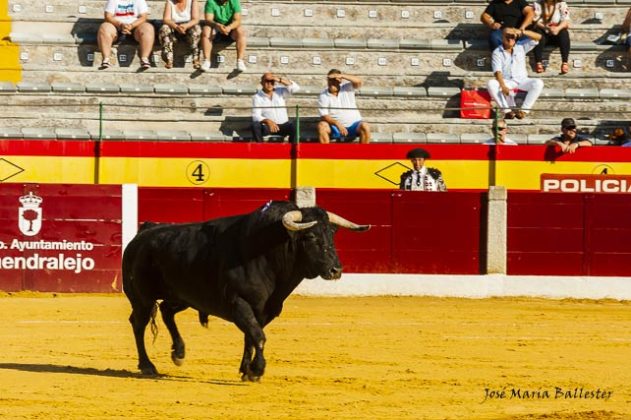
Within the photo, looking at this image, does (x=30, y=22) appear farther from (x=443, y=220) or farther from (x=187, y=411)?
(x=187, y=411)

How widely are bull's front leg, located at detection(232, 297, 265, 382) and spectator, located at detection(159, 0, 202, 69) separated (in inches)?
382

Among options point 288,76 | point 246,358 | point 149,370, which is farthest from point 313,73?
point 246,358

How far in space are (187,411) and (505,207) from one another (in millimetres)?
9038

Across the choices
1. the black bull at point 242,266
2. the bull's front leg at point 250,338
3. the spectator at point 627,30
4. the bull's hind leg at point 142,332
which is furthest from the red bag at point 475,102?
the bull's front leg at point 250,338

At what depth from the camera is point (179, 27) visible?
755 inches

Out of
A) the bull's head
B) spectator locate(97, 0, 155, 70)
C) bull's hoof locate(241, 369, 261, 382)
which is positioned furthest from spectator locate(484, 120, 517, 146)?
bull's hoof locate(241, 369, 261, 382)

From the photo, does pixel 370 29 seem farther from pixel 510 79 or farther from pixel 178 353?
pixel 178 353

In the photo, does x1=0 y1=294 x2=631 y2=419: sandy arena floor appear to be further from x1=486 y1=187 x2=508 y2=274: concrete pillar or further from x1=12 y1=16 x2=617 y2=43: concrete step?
x1=12 y1=16 x2=617 y2=43: concrete step

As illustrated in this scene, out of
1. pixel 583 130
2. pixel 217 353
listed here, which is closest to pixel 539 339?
pixel 217 353

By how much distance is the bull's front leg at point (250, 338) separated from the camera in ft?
32.2

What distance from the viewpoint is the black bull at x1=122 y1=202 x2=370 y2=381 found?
33.0ft

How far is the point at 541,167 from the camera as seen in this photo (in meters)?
18.0

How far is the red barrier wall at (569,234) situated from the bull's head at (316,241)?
23.9 ft

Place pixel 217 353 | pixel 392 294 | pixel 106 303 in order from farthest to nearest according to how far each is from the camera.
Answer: pixel 392 294 → pixel 106 303 → pixel 217 353
